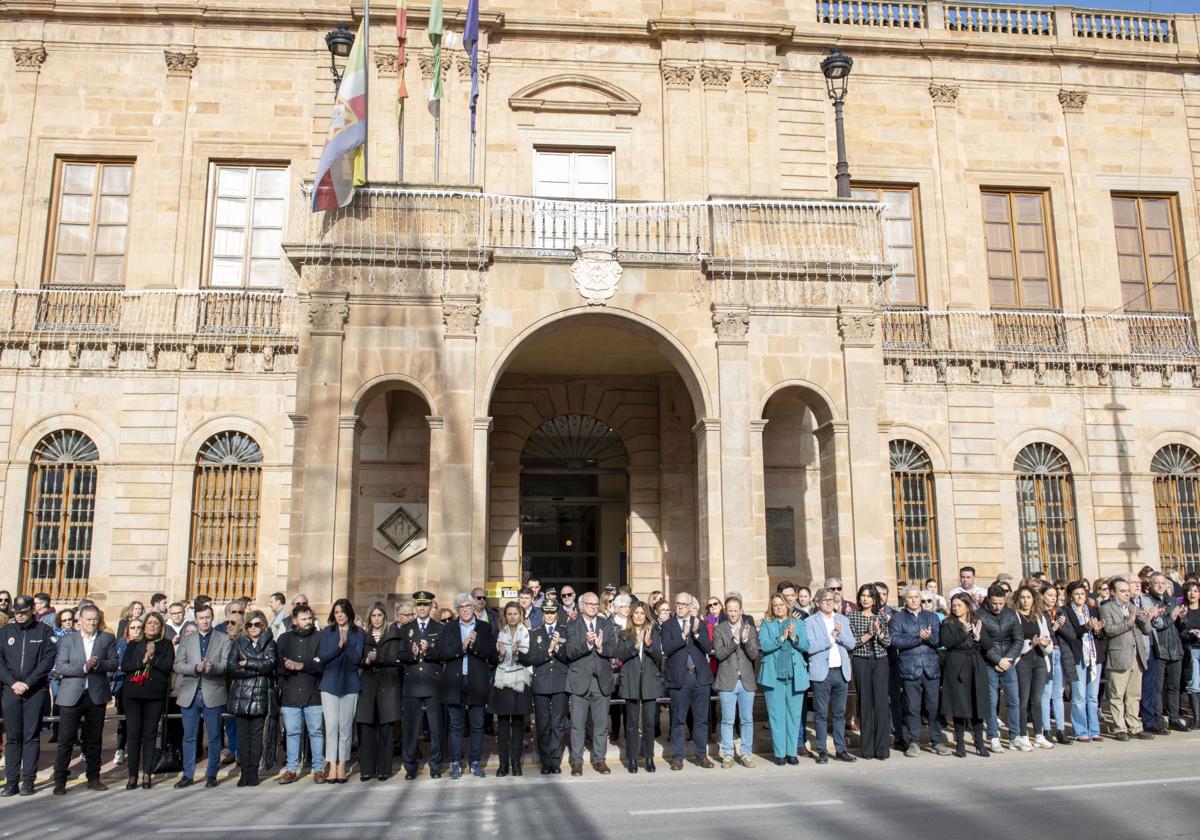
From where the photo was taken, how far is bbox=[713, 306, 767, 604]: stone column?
13.4 m

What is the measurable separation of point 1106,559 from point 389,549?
14.1 m

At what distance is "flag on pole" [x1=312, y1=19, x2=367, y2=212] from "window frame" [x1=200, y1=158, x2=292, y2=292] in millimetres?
5026

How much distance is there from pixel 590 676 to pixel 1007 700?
14.9 ft

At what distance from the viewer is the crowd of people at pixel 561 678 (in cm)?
905

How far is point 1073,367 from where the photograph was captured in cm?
1975

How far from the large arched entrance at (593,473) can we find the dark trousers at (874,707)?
7687mm

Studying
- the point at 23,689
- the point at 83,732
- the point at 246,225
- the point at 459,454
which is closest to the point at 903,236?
the point at 459,454

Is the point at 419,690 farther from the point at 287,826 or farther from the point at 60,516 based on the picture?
the point at 60,516

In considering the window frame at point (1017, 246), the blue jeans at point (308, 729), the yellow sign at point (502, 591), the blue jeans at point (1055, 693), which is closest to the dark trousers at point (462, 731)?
the blue jeans at point (308, 729)

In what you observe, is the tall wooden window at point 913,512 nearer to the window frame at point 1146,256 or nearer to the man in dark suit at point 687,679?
the window frame at point 1146,256

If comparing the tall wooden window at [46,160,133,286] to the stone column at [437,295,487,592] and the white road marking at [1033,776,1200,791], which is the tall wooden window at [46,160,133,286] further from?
the white road marking at [1033,776,1200,791]

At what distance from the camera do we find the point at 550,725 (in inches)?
378

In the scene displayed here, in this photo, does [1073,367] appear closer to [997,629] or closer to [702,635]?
[997,629]

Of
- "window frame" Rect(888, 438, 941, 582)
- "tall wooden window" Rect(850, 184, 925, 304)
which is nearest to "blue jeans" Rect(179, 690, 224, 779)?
"window frame" Rect(888, 438, 941, 582)
